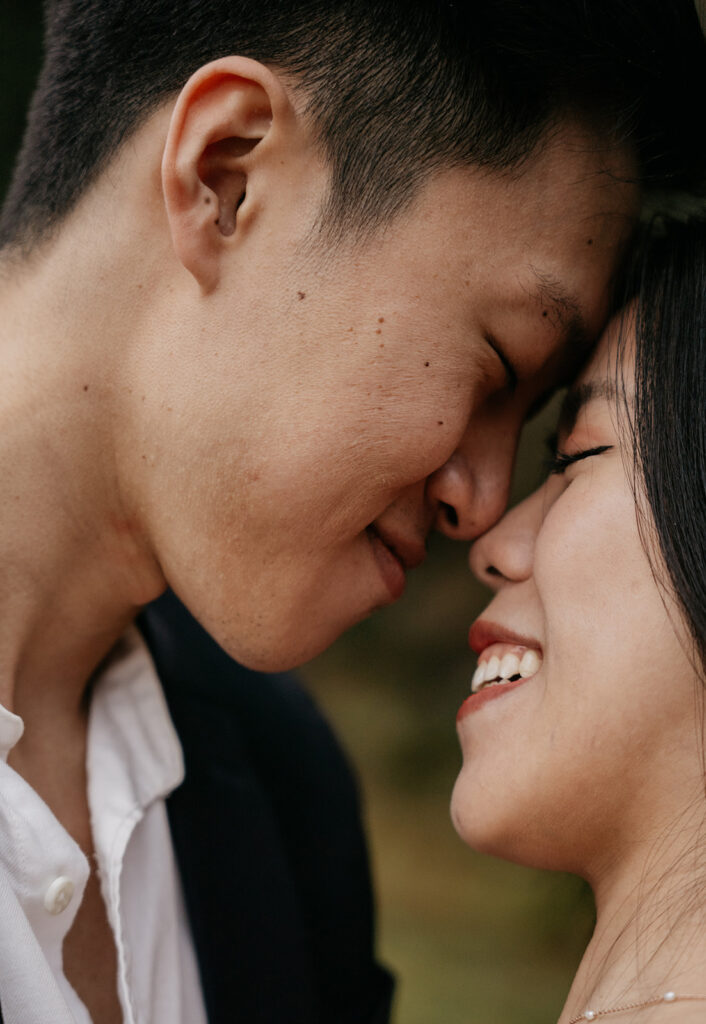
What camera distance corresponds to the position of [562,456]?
5.41ft

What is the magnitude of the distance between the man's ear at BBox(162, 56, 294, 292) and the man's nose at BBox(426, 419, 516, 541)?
50cm

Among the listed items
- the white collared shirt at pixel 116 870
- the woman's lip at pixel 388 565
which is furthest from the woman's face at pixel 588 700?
the white collared shirt at pixel 116 870

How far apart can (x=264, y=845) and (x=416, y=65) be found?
1458 mm

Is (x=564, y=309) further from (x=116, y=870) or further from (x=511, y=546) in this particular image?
(x=116, y=870)

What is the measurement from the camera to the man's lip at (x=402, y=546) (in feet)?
5.63

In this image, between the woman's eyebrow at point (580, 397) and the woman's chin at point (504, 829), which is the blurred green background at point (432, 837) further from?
the woman's chin at point (504, 829)

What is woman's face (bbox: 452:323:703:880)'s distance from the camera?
138 centimetres

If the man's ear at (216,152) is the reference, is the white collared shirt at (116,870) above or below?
below

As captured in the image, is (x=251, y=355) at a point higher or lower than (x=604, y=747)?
higher

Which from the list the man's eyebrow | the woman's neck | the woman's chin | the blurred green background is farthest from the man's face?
the blurred green background

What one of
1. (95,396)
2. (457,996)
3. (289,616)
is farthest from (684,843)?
(457,996)

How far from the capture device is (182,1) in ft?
4.94

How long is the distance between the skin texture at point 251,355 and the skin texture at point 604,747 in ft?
0.76

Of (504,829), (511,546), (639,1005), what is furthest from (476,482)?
(639,1005)
